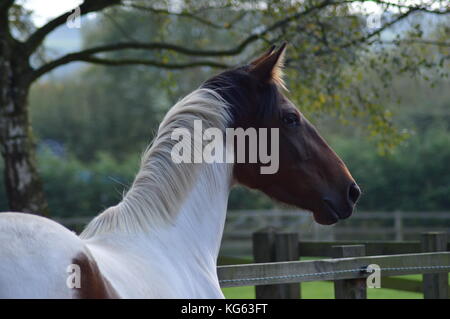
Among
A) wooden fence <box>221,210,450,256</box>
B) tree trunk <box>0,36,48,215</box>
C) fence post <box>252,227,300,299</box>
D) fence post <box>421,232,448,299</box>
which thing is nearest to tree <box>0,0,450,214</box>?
tree trunk <box>0,36,48,215</box>

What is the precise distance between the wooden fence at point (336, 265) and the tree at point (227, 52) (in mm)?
2176

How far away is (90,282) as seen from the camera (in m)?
2.36

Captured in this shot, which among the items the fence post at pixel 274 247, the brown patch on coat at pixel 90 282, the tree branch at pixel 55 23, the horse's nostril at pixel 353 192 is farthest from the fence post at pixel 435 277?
the tree branch at pixel 55 23

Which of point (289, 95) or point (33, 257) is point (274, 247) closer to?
point (289, 95)

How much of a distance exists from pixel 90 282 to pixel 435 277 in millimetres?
4277

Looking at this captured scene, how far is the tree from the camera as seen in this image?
752 cm

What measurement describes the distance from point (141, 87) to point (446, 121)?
55.0ft

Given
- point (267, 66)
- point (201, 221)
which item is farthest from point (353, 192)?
point (201, 221)

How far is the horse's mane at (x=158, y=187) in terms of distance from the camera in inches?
114

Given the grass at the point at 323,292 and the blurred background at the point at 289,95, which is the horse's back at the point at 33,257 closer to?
the blurred background at the point at 289,95

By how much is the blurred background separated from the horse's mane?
23.9 inches

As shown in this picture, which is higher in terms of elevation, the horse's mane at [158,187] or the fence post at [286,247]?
the horse's mane at [158,187]
